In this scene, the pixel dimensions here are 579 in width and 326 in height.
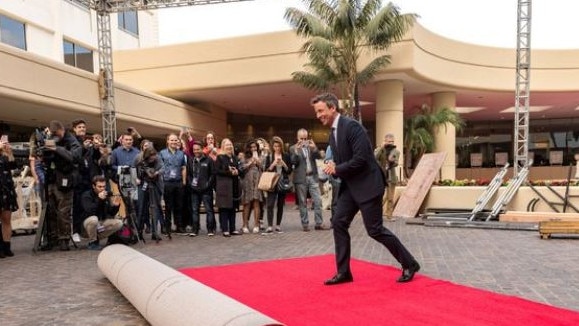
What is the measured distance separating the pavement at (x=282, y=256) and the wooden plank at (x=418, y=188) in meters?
2.86

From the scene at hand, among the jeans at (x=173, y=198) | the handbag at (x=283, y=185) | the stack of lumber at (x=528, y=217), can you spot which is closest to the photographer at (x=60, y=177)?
the jeans at (x=173, y=198)

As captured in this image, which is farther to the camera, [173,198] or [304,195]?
[304,195]

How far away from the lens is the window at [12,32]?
20.4 metres

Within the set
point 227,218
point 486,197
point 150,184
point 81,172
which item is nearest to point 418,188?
point 486,197

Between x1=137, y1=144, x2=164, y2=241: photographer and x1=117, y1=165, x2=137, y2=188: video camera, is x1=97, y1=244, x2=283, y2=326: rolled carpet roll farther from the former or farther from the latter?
x1=137, y1=144, x2=164, y2=241: photographer

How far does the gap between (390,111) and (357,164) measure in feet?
50.4

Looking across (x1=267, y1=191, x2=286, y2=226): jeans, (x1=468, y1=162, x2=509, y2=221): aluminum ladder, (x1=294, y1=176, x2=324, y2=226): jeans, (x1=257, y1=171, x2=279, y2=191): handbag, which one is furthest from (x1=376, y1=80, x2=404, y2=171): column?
(x1=257, y1=171, x2=279, y2=191): handbag

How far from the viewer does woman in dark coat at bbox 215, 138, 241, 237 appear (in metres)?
8.74

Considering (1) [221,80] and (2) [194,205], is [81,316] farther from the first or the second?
(1) [221,80]

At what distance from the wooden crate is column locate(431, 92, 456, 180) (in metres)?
12.8

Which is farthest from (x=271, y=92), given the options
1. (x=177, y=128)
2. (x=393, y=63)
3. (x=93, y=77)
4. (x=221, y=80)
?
(x=93, y=77)

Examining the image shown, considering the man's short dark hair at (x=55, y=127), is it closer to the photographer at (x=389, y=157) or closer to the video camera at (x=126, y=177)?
the video camera at (x=126, y=177)

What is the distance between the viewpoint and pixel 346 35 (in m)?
16.4

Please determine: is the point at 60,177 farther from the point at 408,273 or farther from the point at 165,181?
the point at 408,273
